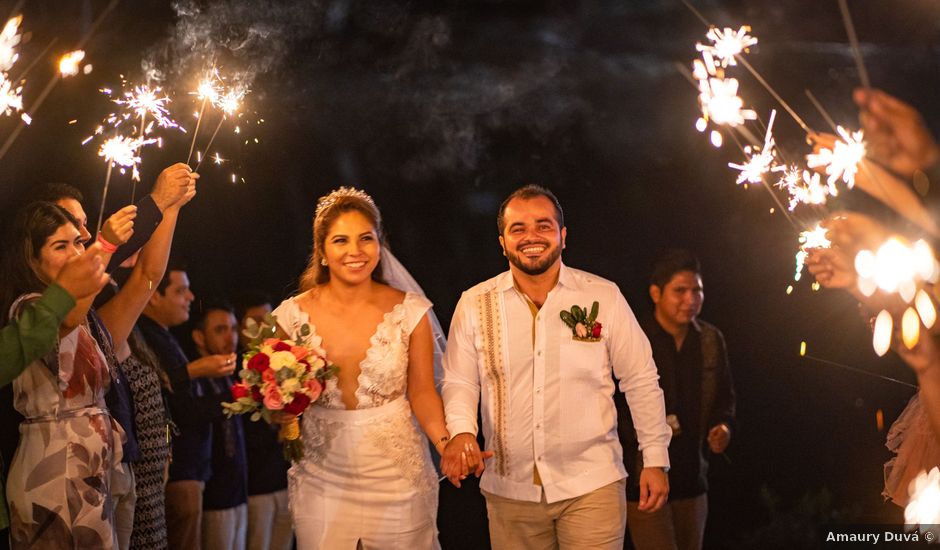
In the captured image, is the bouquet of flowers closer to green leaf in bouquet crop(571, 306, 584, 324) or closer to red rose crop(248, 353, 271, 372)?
red rose crop(248, 353, 271, 372)

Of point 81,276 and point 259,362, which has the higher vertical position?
point 81,276

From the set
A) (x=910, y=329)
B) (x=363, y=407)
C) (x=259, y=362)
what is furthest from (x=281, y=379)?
(x=910, y=329)

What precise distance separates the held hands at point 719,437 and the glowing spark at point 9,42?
3.87 metres

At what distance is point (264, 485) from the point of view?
244 inches

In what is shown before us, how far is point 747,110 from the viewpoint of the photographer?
6.07 meters

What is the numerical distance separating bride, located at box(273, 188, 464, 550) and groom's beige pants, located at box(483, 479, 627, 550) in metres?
0.32

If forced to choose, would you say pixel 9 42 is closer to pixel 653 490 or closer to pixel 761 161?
pixel 653 490

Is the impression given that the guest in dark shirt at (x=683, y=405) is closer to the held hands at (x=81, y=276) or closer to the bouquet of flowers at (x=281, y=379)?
the bouquet of flowers at (x=281, y=379)

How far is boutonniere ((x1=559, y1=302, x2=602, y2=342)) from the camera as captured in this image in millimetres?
4395

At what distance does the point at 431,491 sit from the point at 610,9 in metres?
3.73

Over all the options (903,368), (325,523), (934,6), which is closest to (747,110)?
(934,6)

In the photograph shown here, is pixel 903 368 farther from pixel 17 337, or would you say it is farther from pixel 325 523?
pixel 17 337

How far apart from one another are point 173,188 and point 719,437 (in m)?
3.10

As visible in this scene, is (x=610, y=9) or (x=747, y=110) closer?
(x=747, y=110)
